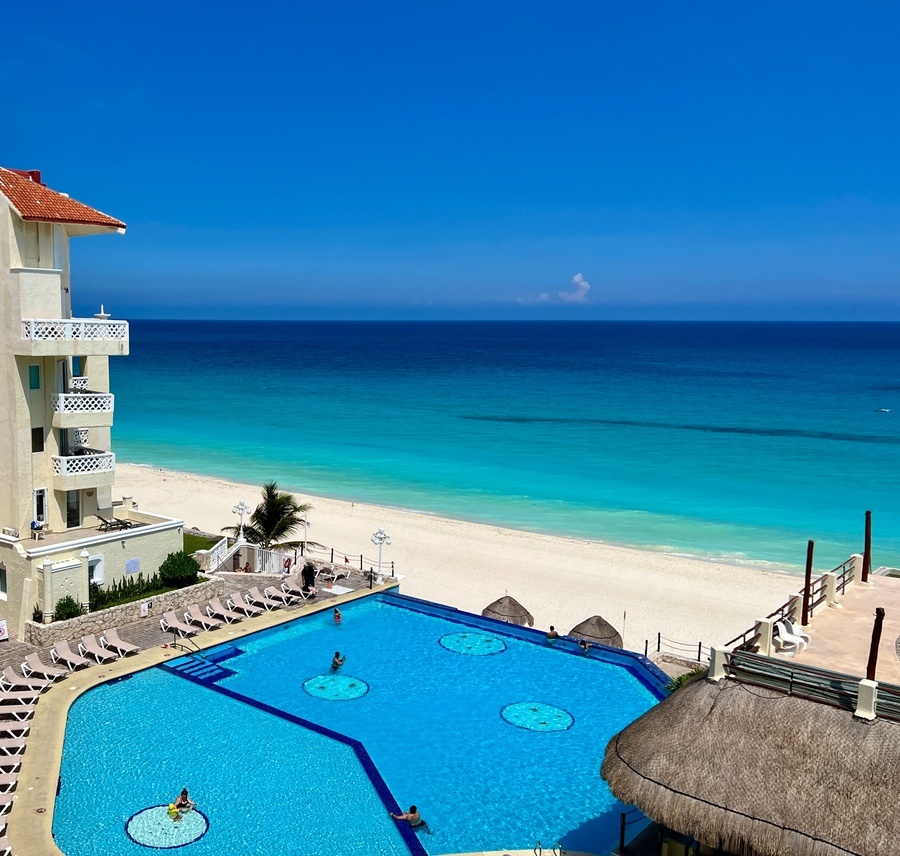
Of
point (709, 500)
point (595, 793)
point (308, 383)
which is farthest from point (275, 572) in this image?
point (308, 383)

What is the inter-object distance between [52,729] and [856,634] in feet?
51.5

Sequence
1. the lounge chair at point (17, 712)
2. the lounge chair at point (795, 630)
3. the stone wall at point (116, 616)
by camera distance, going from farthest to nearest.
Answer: the stone wall at point (116, 616), the lounge chair at point (17, 712), the lounge chair at point (795, 630)

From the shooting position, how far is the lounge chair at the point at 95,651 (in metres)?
20.9

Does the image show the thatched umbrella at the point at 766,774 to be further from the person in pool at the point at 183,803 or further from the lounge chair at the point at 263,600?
the lounge chair at the point at 263,600

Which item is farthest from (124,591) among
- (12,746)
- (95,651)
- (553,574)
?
(553,574)

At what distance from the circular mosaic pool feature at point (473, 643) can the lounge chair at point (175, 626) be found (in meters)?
7.03

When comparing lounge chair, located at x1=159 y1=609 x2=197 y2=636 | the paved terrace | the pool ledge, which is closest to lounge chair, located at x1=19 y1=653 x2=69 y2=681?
the pool ledge

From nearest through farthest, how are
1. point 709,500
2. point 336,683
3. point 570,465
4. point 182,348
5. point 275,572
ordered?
point 336,683 < point 275,572 < point 709,500 < point 570,465 < point 182,348

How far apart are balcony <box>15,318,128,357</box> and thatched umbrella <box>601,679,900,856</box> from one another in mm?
18656

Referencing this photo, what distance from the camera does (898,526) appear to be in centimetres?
4381

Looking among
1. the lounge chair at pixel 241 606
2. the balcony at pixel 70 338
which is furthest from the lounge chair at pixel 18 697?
the balcony at pixel 70 338

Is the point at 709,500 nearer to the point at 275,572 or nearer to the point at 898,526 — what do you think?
the point at 898,526

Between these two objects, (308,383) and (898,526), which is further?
(308,383)

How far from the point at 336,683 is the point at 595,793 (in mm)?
7409
